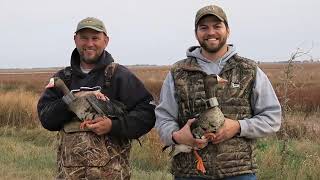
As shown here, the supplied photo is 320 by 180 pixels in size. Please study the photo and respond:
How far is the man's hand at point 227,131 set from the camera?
3475 mm

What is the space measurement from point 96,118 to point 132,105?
1.14 feet

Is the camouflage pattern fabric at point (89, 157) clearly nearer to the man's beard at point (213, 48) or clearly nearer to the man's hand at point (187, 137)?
the man's hand at point (187, 137)

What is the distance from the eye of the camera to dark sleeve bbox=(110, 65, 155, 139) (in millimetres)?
4094

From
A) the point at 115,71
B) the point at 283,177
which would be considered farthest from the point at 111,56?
the point at 283,177

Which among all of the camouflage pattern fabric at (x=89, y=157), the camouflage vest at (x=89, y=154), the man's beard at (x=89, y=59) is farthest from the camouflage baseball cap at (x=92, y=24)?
the camouflage pattern fabric at (x=89, y=157)

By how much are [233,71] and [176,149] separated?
2.27 feet

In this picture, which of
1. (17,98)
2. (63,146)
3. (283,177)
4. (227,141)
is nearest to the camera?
(227,141)

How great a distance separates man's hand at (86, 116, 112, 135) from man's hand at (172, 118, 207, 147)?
2.23 feet

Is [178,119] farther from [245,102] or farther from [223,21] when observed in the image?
[223,21]

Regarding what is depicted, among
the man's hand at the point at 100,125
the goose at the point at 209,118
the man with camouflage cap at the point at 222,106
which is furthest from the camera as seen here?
the man's hand at the point at 100,125

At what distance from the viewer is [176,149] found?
3.68 m

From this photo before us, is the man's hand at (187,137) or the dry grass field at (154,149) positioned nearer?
the man's hand at (187,137)

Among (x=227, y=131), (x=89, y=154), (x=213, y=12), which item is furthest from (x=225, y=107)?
(x=89, y=154)

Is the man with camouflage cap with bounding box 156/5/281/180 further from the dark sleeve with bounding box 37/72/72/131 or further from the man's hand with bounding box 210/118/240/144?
the dark sleeve with bounding box 37/72/72/131
